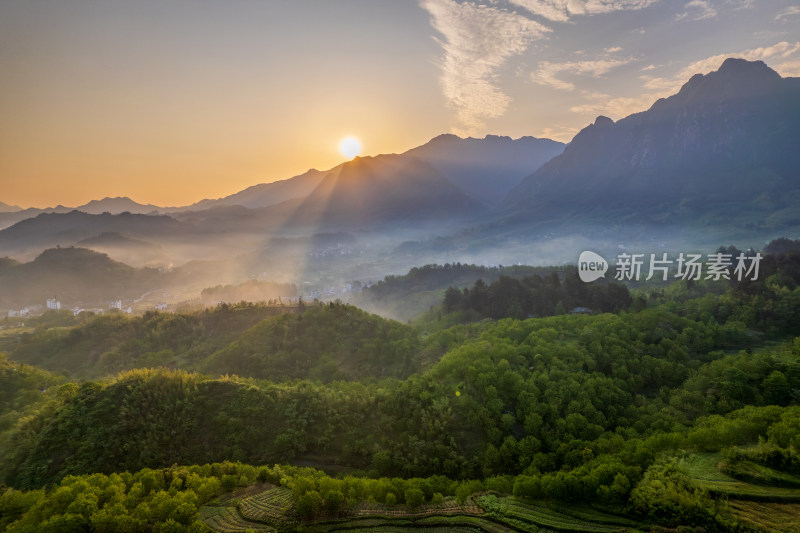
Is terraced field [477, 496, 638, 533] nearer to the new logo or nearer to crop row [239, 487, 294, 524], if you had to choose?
crop row [239, 487, 294, 524]

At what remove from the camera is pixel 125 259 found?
19450cm

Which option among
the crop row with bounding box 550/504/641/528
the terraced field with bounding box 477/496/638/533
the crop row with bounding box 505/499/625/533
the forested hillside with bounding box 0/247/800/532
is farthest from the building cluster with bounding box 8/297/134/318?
the crop row with bounding box 550/504/641/528

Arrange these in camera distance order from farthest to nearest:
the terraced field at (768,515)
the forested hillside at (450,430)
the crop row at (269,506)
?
the crop row at (269,506) → the forested hillside at (450,430) → the terraced field at (768,515)

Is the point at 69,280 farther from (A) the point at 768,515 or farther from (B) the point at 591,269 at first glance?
(A) the point at 768,515

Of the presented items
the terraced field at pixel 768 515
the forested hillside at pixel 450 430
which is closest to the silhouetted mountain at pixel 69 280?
the forested hillside at pixel 450 430

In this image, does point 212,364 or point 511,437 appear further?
point 212,364

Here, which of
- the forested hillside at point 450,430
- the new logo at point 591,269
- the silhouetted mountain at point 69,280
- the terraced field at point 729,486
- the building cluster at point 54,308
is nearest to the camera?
the terraced field at point 729,486

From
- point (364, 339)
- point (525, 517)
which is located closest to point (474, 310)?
point (364, 339)

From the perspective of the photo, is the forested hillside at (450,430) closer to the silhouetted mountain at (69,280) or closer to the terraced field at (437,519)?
the terraced field at (437,519)

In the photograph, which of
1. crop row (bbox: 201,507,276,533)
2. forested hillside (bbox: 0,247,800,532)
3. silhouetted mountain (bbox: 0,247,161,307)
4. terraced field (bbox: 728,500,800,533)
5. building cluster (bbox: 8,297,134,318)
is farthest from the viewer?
silhouetted mountain (bbox: 0,247,161,307)

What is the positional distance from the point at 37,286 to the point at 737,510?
176 meters

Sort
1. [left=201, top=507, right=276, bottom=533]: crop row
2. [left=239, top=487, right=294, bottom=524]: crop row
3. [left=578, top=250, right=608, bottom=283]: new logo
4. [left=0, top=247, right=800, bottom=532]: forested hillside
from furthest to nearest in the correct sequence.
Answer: [left=578, top=250, right=608, bottom=283]: new logo, [left=239, top=487, right=294, bottom=524]: crop row, [left=0, top=247, right=800, bottom=532]: forested hillside, [left=201, top=507, right=276, bottom=533]: crop row

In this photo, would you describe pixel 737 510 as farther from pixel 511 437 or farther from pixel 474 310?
pixel 474 310

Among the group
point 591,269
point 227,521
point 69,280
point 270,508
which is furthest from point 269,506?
point 69,280
